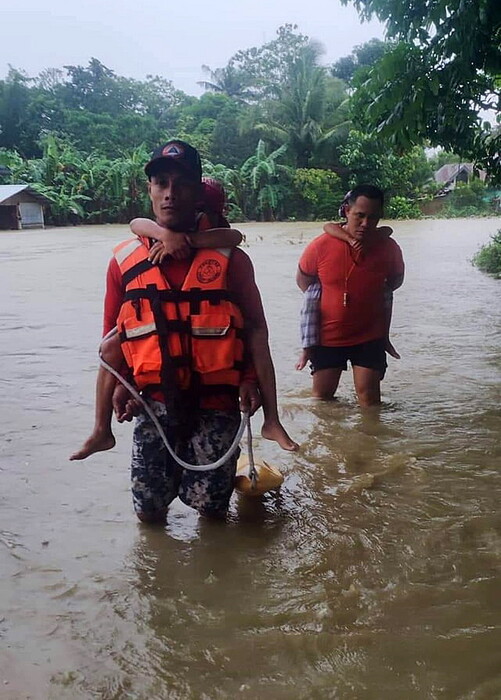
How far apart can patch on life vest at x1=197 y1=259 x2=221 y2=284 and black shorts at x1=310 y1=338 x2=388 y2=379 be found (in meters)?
2.09

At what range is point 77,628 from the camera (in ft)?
8.09

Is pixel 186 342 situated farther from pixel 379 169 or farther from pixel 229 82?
pixel 229 82

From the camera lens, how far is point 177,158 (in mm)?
2734

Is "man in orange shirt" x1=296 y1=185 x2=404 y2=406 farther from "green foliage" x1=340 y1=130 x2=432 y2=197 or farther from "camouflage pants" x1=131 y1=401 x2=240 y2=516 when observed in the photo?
"green foliage" x1=340 y1=130 x2=432 y2=197

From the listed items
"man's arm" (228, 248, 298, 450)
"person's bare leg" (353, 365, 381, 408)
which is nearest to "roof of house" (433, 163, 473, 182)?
"person's bare leg" (353, 365, 381, 408)

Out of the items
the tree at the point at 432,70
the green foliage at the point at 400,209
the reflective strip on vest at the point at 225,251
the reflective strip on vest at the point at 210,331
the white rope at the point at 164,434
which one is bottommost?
the green foliage at the point at 400,209

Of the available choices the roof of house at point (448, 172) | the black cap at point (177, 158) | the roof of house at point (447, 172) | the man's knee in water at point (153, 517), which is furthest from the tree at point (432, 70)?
the roof of house at point (447, 172)

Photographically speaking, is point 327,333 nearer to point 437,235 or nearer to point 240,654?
Result: point 240,654

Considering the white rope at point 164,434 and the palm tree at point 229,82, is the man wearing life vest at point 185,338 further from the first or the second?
the palm tree at point 229,82

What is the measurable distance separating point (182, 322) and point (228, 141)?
39134mm

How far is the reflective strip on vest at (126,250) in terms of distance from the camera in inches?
113

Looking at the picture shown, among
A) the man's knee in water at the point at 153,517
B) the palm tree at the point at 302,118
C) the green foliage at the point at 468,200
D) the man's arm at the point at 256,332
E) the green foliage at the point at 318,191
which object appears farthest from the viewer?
the green foliage at the point at 468,200

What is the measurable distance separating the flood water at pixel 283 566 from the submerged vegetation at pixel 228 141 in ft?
86.9

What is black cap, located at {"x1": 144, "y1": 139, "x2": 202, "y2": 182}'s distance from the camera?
2.74 m
